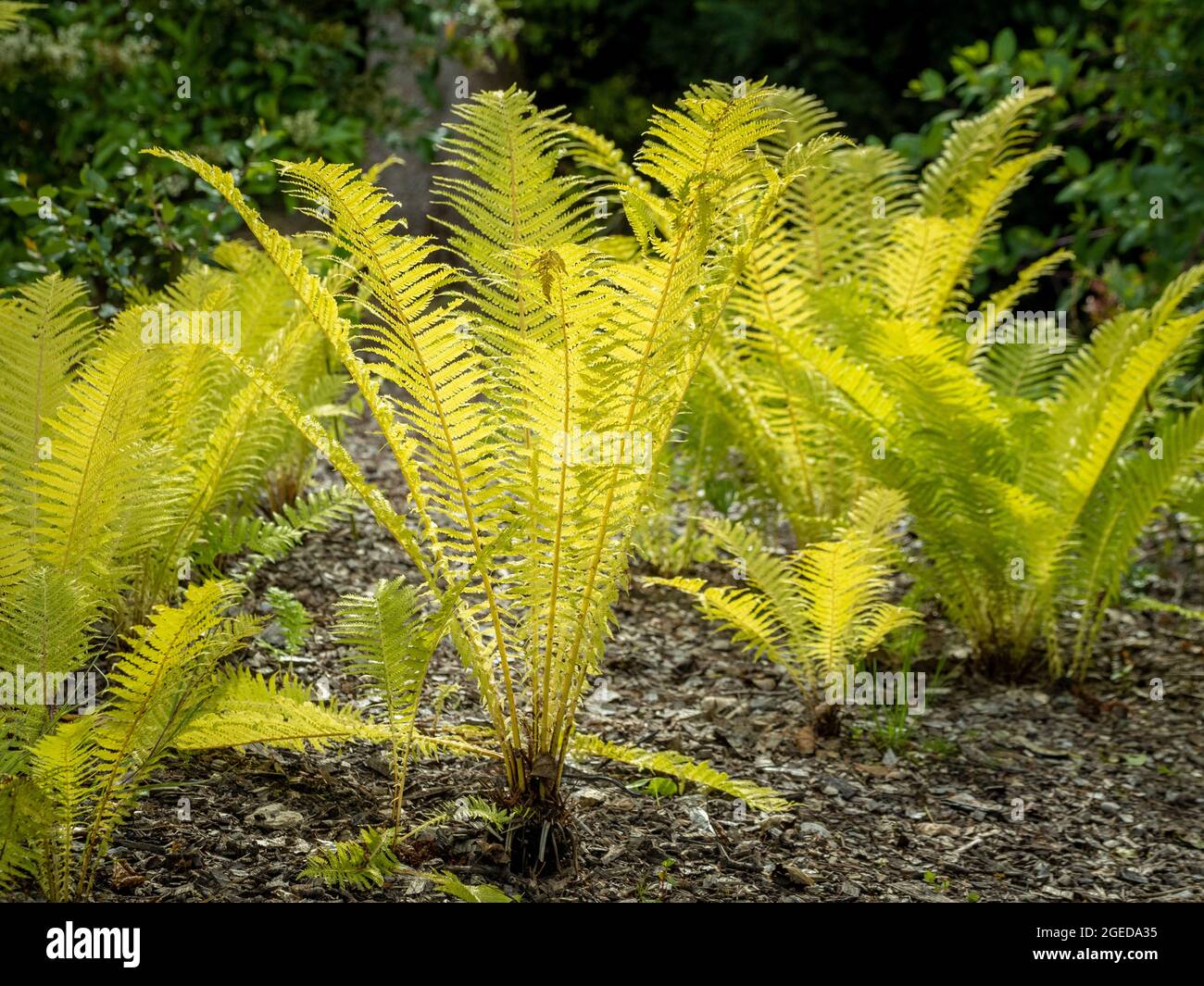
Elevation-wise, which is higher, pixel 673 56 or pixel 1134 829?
pixel 673 56

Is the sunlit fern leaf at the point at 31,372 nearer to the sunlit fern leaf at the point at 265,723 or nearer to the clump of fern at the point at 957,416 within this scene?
the sunlit fern leaf at the point at 265,723

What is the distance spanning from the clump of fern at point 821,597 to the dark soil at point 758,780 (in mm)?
218

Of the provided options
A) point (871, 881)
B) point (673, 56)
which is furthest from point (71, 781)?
point (673, 56)

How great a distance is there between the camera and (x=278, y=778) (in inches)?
103

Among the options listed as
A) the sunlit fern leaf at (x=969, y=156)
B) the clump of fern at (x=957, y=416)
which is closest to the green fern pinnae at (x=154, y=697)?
the clump of fern at (x=957, y=416)

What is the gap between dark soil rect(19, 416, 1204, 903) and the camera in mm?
2359

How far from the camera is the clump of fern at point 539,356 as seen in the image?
2115 millimetres

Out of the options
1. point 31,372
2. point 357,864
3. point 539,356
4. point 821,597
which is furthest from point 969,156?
point 357,864

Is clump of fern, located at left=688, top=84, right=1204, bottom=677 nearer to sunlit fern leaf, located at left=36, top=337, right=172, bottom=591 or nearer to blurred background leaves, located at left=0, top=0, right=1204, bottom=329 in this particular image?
blurred background leaves, located at left=0, top=0, right=1204, bottom=329

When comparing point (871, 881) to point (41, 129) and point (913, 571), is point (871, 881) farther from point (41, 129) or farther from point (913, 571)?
point (41, 129)

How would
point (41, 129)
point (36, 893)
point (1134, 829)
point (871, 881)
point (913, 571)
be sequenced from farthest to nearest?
1. point (41, 129)
2. point (913, 571)
3. point (1134, 829)
4. point (871, 881)
5. point (36, 893)

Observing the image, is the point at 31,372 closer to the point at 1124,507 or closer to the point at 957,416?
the point at 957,416

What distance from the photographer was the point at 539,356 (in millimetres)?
2162
